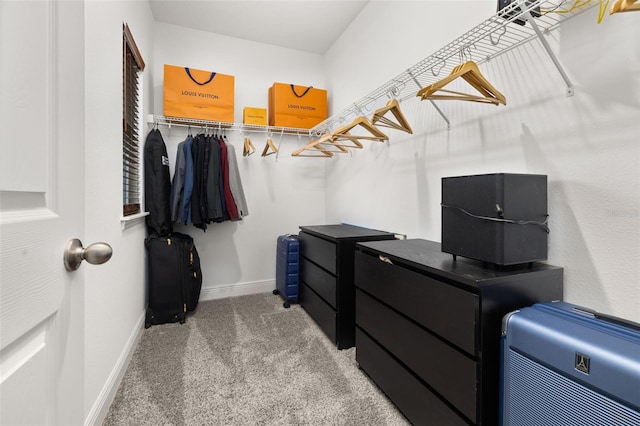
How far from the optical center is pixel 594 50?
1.10 meters

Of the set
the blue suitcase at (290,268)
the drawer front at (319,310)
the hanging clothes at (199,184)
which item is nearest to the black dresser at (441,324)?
the drawer front at (319,310)

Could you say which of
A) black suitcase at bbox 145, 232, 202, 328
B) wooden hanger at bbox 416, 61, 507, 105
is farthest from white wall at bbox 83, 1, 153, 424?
wooden hanger at bbox 416, 61, 507, 105

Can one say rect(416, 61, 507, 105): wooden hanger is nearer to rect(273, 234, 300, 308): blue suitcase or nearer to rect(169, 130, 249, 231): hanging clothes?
rect(273, 234, 300, 308): blue suitcase

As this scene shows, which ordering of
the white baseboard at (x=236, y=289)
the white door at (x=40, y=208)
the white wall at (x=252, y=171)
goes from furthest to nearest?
the white baseboard at (x=236, y=289) < the white wall at (x=252, y=171) < the white door at (x=40, y=208)

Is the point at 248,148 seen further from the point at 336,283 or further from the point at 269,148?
the point at 336,283

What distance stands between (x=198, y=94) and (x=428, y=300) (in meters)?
2.63

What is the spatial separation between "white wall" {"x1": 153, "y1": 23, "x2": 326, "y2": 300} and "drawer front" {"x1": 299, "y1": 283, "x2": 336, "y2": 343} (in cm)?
74

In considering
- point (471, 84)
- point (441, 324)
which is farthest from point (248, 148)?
point (441, 324)

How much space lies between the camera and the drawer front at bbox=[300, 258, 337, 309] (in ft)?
6.92

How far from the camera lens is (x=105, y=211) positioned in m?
1.48

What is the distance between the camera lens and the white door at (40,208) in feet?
1.29

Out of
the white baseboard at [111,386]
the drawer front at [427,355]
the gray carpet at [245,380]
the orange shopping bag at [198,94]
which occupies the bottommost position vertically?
the gray carpet at [245,380]

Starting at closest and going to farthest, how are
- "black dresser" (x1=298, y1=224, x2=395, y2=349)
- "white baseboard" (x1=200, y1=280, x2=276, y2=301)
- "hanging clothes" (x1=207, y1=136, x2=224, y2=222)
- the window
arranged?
the window < "black dresser" (x1=298, y1=224, x2=395, y2=349) < "hanging clothes" (x1=207, y1=136, x2=224, y2=222) < "white baseboard" (x1=200, y1=280, x2=276, y2=301)

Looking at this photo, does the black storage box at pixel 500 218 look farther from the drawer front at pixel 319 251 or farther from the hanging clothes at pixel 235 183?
the hanging clothes at pixel 235 183
